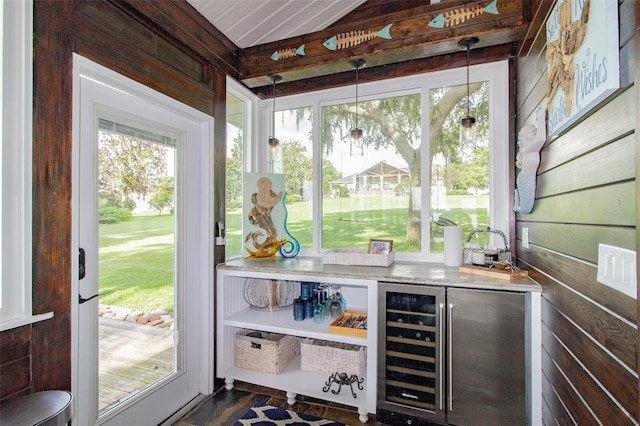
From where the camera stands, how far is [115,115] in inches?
71.7

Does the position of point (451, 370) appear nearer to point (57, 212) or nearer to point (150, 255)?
point (150, 255)

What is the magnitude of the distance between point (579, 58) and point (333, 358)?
217 cm

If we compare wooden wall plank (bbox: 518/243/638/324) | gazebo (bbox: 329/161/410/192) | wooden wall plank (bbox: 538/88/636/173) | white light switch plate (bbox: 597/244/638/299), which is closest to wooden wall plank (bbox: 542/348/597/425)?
wooden wall plank (bbox: 518/243/638/324)

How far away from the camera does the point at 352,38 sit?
7.87 feet

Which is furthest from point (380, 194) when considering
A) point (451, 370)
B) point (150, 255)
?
point (150, 255)

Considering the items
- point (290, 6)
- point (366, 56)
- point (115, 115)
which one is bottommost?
point (115, 115)

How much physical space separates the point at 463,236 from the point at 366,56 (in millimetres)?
1525

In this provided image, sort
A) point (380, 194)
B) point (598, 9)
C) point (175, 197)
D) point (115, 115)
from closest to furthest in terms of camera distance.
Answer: point (598, 9) → point (115, 115) → point (175, 197) → point (380, 194)

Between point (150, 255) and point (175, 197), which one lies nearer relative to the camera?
point (150, 255)

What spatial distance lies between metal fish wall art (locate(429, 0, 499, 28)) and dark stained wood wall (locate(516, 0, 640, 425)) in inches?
16.6

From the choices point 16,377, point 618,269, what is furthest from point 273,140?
point 618,269

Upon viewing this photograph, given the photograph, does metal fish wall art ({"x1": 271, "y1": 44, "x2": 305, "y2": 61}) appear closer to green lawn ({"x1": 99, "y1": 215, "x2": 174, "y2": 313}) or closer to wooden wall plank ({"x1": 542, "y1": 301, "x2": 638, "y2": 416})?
green lawn ({"x1": 99, "y1": 215, "x2": 174, "y2": 313})

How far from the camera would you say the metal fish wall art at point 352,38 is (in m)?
2.29

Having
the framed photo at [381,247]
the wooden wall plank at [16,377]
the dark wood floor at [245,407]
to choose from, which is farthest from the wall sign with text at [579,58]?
the wooden wall plank at [16,377]
